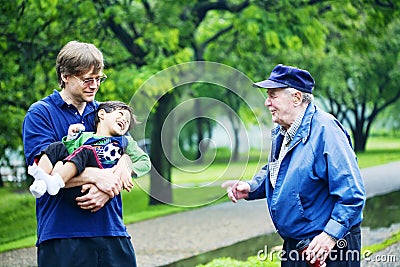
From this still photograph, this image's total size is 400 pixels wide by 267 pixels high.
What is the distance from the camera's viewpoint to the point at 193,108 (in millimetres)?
7434

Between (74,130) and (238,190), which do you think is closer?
(74,130)

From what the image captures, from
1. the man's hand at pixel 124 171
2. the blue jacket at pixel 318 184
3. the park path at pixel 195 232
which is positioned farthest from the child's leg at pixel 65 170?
the park path at pixel 195 232

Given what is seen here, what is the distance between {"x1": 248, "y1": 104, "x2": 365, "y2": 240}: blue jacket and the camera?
3889 millimetres

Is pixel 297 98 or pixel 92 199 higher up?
pixel 297 98

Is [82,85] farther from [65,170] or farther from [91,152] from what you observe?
[65,170]

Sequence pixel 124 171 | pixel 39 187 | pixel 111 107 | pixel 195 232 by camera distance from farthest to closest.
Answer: pixel 195 232, pixel 111 107, pixel 124 171, pixel 39 187

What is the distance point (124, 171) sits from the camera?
383 centimetres

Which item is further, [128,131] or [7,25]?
[7,25]

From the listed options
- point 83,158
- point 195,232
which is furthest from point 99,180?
point 195,232

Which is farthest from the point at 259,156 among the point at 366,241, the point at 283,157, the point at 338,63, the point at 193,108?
the point at 338,63

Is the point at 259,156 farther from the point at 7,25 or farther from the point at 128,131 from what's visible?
the point at 7,25

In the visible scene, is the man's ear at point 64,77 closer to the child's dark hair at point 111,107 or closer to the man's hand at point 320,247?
the child's dark hair at point 111,107

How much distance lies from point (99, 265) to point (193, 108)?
3.70m

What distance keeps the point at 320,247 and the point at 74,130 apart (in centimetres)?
139
